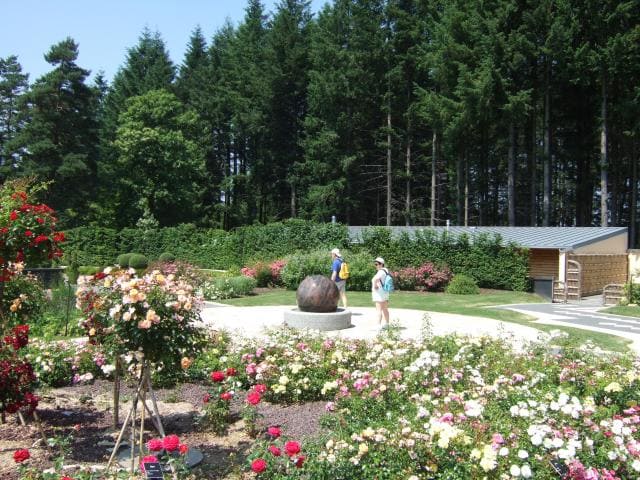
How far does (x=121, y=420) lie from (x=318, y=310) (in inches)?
267

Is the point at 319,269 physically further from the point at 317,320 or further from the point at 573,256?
the point at 573,256

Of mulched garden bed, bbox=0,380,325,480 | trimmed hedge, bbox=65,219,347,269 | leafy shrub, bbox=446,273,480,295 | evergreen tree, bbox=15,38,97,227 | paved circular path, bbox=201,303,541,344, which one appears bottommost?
mulched garden bed, bbox=0,380,325,480

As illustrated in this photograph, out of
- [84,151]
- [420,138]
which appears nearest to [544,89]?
[420,138]

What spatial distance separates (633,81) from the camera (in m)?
32.3

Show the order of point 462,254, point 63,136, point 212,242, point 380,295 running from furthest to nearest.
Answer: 1. point 63,136
2. point 212,242
3. point 462,254
4. point 380,295

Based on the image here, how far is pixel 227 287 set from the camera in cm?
2133

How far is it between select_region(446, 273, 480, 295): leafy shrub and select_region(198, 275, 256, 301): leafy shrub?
8327mm

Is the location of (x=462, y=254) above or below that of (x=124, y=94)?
below

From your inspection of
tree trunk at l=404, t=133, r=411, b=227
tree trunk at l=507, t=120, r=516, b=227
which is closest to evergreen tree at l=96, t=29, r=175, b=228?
tree trunk at l=404, t=133, r=411, b=227

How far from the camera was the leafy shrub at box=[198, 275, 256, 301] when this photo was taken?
20703mm

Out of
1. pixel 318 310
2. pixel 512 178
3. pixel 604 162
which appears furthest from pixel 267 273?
pixel 604 162

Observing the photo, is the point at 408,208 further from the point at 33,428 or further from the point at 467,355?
the point at 33,428

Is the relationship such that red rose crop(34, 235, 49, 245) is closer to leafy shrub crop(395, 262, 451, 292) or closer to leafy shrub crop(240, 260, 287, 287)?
leafy shrub crop(240, 260, 287, 287)

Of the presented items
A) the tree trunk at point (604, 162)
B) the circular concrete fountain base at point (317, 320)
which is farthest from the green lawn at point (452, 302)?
the tree trunk at point (604, 162)
